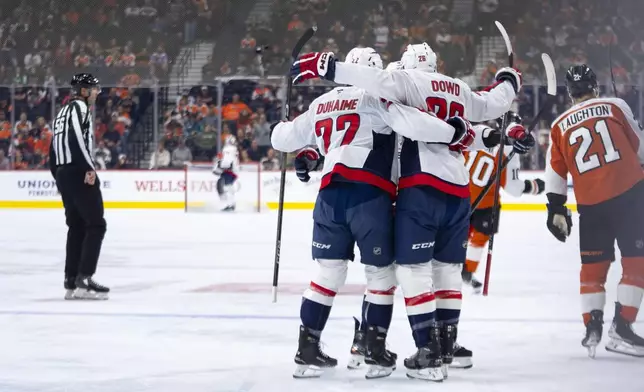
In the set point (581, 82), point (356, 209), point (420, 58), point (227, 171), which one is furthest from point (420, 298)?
point (227, 171)

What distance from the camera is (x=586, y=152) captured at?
4.20 metres

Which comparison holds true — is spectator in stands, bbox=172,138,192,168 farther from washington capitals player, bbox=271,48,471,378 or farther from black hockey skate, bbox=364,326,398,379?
black hockey skate, bbox=364,326,398,379

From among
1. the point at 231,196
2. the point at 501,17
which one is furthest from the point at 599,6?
the point at 231,196

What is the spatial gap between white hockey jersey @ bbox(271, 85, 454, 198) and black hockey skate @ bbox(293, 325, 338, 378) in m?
0.57

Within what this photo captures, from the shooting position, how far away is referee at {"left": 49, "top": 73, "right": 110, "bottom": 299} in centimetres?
584

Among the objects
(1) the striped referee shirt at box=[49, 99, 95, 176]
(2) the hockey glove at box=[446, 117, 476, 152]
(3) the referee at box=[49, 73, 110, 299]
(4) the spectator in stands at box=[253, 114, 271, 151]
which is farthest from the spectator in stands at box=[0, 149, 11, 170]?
(2) the hockey glove at box=[446, 117, 476, 152]

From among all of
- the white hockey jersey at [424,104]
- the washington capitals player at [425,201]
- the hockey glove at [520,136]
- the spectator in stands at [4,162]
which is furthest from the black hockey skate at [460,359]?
the spectator in stands at [4,162]

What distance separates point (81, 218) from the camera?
6.00m

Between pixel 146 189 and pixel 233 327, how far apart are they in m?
9.74

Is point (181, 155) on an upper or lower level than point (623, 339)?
upper

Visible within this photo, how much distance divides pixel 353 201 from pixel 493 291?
117 inches

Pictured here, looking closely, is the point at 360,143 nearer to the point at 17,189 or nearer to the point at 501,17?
the point at 17,189

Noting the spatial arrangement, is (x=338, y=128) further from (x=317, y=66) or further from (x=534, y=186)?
(x=534, y=186)

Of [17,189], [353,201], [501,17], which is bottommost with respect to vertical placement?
[17,189]
